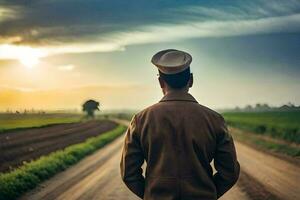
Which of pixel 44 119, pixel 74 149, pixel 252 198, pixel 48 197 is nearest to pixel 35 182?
pixel 48 197

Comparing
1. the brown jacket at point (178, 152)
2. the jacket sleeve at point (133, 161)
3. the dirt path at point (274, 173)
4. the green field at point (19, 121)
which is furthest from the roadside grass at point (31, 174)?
the green field at point (19, 121)

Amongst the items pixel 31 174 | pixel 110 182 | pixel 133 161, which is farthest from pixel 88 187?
pixel 133 161

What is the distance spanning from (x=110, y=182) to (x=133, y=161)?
10.9 m

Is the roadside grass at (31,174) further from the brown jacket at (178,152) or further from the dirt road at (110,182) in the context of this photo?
the brown jacket at (178,152)

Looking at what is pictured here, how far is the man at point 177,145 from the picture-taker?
4.31 metres

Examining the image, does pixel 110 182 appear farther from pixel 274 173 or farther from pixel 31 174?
pixel 274 173

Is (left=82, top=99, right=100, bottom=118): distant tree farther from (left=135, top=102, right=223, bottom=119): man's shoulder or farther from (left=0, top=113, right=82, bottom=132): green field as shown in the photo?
(left=135, top=102, right=223, bottom=119): man's shoulder

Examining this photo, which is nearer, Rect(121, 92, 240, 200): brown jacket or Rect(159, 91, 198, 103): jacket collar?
Rect(121, 92, 240, 200): brown jacket

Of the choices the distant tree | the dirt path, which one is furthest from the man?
the distant tree

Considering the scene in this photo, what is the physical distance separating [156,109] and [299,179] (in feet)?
39.0

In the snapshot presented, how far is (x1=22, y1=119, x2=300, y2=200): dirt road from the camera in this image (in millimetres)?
12969

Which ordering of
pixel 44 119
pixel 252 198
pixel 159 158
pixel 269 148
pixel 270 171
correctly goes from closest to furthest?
pixel 159 158, pixel 252 198, pixel 270 171, pixel 269 148, pixel 44 119

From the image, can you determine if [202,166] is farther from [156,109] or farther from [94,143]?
[94,143]

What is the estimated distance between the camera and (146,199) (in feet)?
14.6
